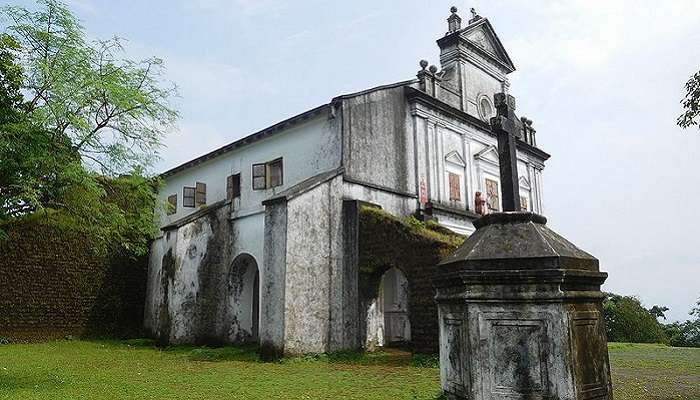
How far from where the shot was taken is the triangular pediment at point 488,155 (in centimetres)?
1861

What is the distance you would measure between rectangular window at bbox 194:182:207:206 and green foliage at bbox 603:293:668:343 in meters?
15.5

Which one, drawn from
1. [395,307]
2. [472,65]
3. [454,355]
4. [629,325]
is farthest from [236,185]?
[629,325]

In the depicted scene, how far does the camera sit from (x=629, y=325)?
65.4 ft

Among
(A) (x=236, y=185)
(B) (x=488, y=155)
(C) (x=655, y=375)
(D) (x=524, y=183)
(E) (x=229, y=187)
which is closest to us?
(C) (x=655, y=375)

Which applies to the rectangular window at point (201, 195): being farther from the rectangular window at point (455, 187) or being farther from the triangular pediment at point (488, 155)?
the triangular pediment at point (488, 155)

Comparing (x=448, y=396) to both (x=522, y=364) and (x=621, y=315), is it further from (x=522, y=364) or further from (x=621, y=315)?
(x=621, y=315)

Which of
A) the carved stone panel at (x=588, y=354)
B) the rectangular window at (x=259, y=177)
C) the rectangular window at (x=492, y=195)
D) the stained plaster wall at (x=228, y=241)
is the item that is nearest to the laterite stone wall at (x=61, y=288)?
the stained plaster wall at (x=228, y=241)

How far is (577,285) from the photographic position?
419 centimetres

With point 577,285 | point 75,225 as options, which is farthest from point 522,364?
point 75,225

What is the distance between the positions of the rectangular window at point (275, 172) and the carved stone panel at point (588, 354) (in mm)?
12925

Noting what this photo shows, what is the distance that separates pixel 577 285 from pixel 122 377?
8.00m

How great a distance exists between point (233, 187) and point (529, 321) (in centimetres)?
1501

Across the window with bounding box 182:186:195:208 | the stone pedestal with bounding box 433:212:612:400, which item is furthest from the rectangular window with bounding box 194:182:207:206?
the stone pedestal with bounding box 433:212:612:400

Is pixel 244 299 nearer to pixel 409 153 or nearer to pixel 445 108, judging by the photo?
pixel 409 153
